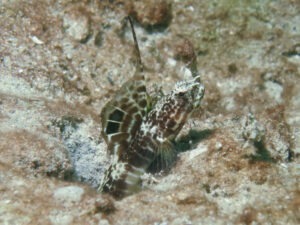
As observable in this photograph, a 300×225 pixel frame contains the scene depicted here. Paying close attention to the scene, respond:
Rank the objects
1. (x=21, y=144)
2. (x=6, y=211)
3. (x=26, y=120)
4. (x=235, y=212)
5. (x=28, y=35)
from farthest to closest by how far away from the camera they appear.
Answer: (x=28, y=35) → (x=26, y=120) → (x=21, y=144) → (x=235, y=212) → (x=6, y=211)

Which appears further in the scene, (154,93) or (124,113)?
(154,93)

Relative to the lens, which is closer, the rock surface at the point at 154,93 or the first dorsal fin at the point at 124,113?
the rock surface at the point at 154,93

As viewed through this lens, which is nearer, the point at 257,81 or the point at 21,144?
the point at 21,144

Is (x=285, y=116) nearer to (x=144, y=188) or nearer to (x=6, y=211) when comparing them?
(x=144, y=188)

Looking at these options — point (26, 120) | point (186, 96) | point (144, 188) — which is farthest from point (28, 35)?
point (144, 188)

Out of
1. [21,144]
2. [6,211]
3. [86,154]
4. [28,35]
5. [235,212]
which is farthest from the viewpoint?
[28,35]

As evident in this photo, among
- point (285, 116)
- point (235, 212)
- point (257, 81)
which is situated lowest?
point (235, 212)

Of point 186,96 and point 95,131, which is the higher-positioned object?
point 186,96

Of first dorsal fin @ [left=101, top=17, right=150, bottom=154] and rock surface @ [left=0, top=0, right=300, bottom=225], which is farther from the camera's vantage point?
first dorsal fin @ [left=101, top=17, right=150, bottom=154]
